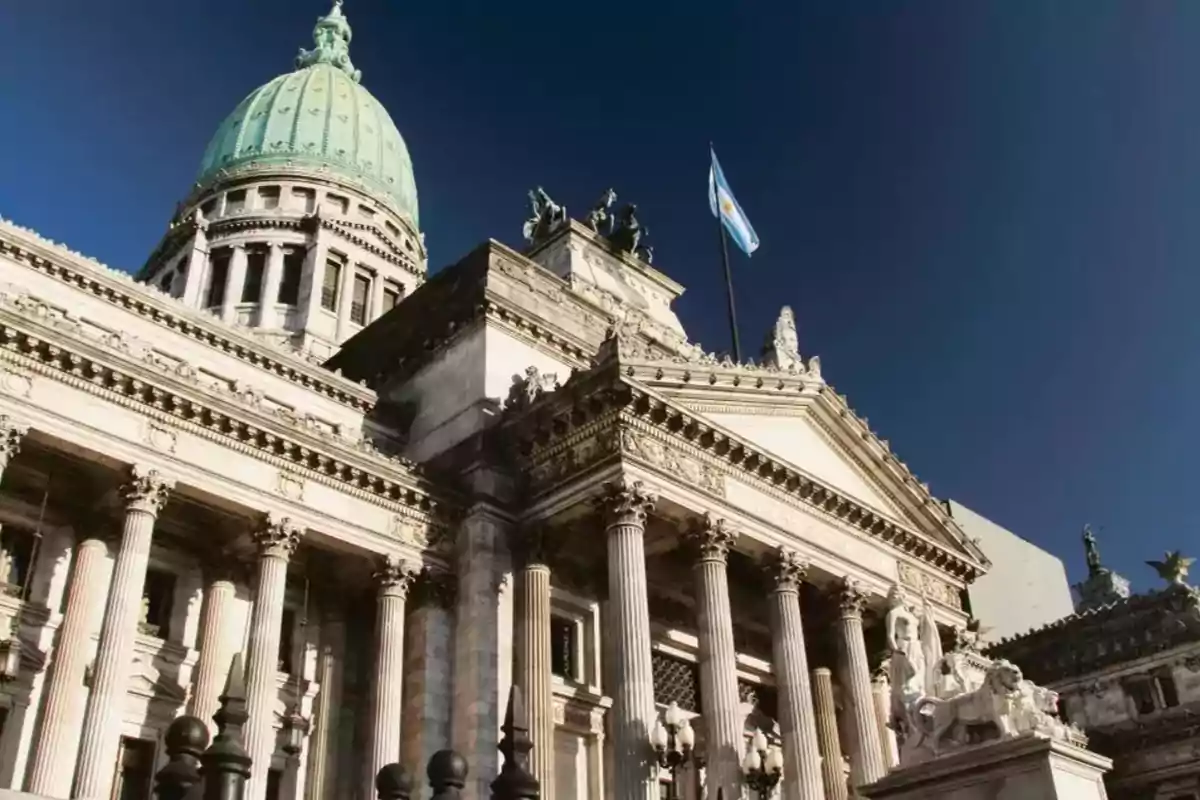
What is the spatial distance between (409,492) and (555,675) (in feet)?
19.6

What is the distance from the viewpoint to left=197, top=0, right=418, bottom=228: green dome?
5878 centimetres

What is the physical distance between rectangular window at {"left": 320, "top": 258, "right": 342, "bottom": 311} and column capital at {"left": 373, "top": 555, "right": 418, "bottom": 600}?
2889cm

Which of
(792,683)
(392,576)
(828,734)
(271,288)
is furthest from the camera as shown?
(271,288)

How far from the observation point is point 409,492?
28.5 meters

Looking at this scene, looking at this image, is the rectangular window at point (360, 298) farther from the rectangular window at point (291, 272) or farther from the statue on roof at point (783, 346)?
the statue on roof at point (783, 346)

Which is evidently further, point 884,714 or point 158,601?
point 884,714

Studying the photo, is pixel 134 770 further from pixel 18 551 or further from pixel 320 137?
pixel 320 137

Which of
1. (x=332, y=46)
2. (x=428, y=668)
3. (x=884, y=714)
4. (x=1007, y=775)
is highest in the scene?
(x=332, y=46)

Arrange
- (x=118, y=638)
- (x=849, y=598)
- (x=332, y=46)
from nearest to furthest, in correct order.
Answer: (x=118, y=638) → (x=849, y=598) → (x=332, y=46)

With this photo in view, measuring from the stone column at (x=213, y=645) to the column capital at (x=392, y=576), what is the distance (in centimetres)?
332

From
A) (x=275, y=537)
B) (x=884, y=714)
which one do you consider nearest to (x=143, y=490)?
(x=275, y=537)

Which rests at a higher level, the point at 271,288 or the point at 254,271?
the point at 254,271

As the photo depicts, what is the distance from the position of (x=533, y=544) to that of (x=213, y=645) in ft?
25.4

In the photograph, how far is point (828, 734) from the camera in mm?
33312
